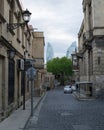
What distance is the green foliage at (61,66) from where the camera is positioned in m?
135

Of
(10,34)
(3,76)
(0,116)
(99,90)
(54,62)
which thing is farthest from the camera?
(54,62)

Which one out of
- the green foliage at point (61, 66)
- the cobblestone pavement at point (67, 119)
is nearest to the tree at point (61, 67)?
the green foliage at point (61, 66)

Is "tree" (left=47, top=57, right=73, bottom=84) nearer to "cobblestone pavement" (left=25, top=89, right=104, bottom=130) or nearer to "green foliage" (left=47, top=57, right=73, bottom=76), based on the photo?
"green foliage" (left=47, top=57, right=73, bottom=76)

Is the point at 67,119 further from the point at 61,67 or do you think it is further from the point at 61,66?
the point at 61,67

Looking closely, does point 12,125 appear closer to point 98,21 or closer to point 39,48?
point 98,21

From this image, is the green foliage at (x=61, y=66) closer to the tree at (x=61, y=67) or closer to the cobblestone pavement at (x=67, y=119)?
the tree at (x=61, y=67)

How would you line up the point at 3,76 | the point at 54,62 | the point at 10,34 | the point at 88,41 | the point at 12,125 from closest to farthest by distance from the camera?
the point at 12,125, the point at 3,76, the point at 10,34, the point at 88,41, the point at 54,62

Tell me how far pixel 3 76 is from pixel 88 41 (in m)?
34.7

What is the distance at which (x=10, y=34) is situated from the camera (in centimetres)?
2061

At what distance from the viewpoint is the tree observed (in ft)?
442

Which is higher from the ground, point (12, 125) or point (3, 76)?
point (3, 76)

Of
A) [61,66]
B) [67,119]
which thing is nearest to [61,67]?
[61,66]

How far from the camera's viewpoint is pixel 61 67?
445 feet

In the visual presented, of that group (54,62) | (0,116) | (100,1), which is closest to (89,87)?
(100,1)
